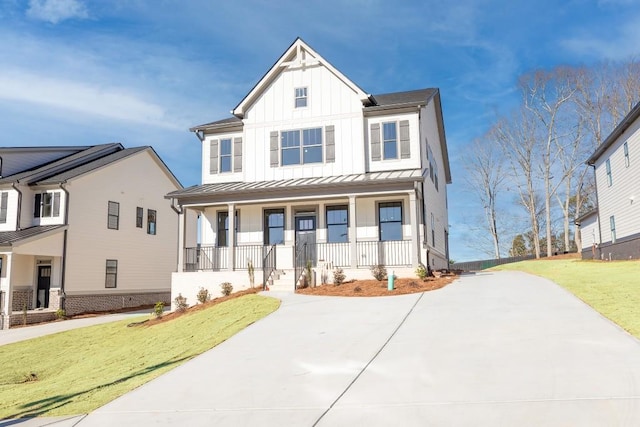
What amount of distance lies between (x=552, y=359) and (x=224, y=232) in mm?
16884

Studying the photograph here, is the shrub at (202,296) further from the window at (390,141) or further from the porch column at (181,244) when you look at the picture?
the window at (390,141)

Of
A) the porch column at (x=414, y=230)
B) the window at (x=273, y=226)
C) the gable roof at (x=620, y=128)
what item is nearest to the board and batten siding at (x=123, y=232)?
the window at (x=273, y=226)

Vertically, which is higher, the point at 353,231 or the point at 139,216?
the point at 139,216

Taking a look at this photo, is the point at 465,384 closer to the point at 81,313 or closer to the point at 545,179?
the point at 81,313

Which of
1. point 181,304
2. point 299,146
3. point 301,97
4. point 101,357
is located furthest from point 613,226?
point 101,357

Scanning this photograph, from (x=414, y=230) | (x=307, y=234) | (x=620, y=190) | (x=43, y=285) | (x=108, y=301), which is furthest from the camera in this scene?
(x=108, y=301)

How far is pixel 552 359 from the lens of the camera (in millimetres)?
7969

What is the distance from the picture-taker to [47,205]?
27.2 meters

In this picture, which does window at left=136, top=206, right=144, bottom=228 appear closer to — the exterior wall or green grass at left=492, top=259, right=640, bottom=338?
green grass at left=492, top=259, right=640, bottom=338

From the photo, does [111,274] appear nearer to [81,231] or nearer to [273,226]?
[81,231]

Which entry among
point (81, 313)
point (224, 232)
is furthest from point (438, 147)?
point (81, 313)

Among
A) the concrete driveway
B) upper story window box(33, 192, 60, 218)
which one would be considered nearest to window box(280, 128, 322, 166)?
the concrete driveway

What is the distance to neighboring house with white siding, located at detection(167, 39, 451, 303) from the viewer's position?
20.2m

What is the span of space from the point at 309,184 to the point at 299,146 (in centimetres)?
299
